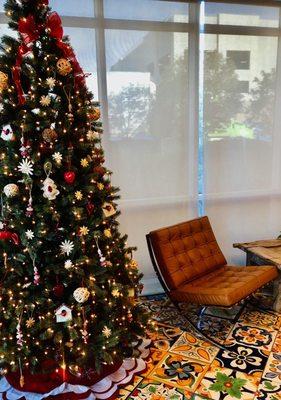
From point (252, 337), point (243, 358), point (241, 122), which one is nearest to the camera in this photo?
point (243, 358)

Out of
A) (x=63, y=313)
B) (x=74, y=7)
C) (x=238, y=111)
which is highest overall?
(x=74, y=7)

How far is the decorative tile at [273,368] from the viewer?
2.16 meters

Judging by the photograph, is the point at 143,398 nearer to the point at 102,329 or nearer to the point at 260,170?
the point at 102,329

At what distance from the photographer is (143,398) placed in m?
2.02

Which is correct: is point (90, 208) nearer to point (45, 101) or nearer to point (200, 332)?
point (45, 101)

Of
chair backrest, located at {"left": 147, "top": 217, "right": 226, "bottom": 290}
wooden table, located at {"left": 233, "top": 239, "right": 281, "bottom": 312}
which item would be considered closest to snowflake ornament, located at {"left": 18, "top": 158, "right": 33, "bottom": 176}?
chair backrest, located at {"left": 147, "top": 217, "right": 226, "bottom": 290}

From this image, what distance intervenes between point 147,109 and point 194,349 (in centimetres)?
207

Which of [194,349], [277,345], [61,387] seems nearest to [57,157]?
[61,387]

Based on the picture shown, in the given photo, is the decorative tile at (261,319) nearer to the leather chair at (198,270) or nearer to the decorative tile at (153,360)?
the leather chair at (198,270)

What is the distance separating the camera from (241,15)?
325 centimetres

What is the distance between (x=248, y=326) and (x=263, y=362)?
18.9 inches

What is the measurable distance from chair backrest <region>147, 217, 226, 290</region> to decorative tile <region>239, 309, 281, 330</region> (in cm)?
48

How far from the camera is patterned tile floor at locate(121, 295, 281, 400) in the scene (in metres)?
2.05

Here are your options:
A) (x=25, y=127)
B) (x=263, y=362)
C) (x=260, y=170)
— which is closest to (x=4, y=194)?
(x=25, y=127)
